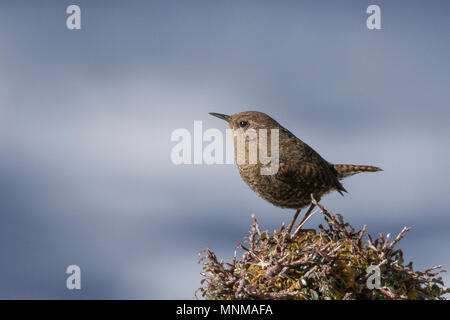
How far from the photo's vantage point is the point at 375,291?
4.31 m

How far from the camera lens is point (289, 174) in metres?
5.96

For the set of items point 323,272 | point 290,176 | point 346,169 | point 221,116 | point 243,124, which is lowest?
point 323,272

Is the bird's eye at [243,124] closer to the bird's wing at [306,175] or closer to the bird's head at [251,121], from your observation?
the bird's head at [251,121]

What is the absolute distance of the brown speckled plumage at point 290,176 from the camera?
5.94 metres

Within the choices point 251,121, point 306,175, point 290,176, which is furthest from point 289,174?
point 251,121

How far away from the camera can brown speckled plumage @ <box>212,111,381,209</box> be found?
5938 mm

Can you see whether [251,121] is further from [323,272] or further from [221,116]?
[323,272]

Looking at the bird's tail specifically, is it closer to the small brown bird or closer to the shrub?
the small brown bird

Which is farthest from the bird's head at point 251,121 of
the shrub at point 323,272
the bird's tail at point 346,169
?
the shrub at point 323,272

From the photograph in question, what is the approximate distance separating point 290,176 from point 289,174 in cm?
3
